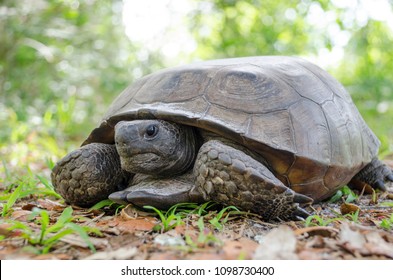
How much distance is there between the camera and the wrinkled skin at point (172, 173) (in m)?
2.40

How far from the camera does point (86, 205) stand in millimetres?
3023

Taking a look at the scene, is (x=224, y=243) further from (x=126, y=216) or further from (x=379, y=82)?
(x=379, y=82)

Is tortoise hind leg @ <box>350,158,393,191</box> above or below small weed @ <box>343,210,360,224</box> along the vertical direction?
below

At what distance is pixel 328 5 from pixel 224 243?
8287 millimetres

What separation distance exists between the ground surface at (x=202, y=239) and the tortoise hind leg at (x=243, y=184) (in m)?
0.09

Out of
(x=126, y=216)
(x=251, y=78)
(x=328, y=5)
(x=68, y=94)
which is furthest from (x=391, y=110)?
(x=126, y=216)

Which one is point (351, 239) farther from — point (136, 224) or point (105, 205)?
point (105, 205)

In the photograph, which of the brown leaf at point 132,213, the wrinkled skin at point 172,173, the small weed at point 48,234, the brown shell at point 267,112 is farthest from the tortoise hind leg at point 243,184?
the small weed at point 48,234

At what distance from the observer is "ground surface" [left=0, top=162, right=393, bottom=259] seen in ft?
5.74

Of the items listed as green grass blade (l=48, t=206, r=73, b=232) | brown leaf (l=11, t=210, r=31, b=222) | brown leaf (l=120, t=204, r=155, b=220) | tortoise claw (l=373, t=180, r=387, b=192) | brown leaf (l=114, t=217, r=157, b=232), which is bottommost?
tortoise claw (l=373, t=180, r=387, b=192)

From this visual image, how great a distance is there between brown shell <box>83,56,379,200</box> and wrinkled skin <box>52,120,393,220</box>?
131 mm

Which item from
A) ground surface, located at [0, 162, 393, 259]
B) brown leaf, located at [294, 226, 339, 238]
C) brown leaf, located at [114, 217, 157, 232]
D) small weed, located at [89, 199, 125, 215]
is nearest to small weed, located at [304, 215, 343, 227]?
ground surface, located at [0, 162, 393, 259]

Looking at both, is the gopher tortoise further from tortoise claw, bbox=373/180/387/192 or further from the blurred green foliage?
the blurred green foliage

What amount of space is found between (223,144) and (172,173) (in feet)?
1.42
